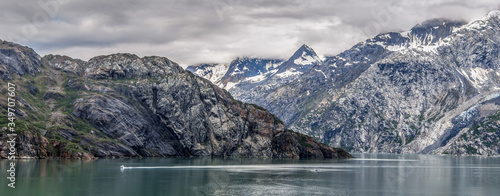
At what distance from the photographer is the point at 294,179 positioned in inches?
6521

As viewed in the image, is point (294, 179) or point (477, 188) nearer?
point (477, 188)

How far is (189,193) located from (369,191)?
167ft

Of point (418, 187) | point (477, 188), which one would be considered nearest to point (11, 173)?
point (418, 187)

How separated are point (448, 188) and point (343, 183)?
31869 millimetres

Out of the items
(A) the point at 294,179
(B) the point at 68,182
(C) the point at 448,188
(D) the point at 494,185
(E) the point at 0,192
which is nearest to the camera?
(E) the point at 0,192

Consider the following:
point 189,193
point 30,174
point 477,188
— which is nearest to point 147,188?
point 189,193

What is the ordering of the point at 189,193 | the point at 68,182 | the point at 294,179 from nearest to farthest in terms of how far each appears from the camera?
the point at 189,193, the point at 68,182, the point at 294,179

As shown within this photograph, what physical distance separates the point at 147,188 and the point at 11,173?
48121 millimetres

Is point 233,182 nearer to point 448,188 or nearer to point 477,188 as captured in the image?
point 448,188

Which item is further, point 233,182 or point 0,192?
point 233,182

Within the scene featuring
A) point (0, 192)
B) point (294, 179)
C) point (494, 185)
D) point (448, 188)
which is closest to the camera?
point (0, 192)

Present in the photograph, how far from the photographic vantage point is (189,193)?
118 meters

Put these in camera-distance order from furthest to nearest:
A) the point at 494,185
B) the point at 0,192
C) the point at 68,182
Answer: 1. the point at 494,185
2. the point at 68,182
3. the point at 0,192

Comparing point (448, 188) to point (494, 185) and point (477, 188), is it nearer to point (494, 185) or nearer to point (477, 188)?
point (477, 188)
